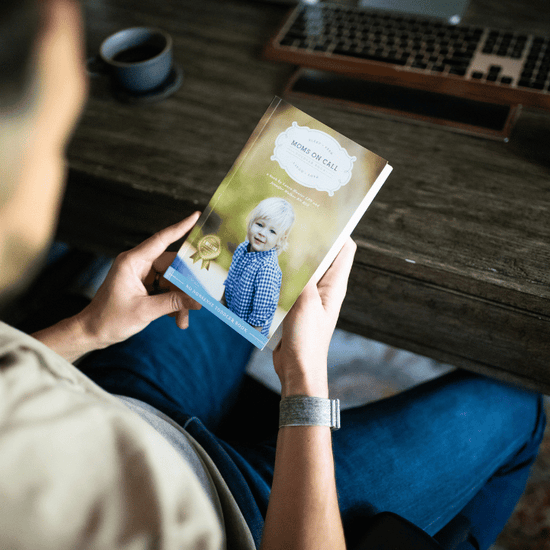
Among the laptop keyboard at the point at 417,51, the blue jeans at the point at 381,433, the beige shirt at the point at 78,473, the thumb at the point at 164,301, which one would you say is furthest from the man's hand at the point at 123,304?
the laptop keyboard at the point at 417,51

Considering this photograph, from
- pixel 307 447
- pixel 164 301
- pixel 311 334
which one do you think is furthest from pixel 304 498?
pixel 164 301

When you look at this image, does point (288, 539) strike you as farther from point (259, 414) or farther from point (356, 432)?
point (259, 414)

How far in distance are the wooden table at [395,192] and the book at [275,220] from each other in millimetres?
106

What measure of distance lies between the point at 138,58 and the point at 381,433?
2.41ft

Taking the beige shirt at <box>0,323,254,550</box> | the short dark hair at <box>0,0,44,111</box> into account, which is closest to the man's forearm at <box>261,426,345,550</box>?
the beige shirt at <box>0,323,254,550</box>

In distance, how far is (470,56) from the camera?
0.68 meters

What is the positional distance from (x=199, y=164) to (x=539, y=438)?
743 millimetres

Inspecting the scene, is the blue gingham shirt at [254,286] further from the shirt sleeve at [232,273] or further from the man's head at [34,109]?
the man's head at [34,109]

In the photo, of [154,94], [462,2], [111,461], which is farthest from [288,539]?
[462,2]

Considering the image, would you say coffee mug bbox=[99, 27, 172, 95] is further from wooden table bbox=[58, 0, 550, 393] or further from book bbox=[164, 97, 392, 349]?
book bbox=[164, 97, 392, 349]

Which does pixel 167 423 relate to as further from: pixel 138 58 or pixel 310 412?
pixel 138 58

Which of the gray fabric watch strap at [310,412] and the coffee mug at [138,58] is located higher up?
the coffee mug at [138,58]

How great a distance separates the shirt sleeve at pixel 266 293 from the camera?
50 centimetres

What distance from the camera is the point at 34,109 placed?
0.66 m
